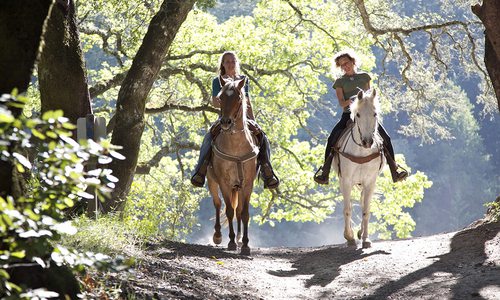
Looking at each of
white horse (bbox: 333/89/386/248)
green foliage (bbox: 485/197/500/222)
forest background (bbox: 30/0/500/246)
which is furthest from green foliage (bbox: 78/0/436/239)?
green foliage (bbox: 485/197/500/222)

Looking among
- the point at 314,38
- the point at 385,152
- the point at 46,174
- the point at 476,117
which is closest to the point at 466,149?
the point at 476,117

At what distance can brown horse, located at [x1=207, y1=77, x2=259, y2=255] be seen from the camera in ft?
32.5

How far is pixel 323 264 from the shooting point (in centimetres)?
1063

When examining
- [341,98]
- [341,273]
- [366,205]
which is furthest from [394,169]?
[341,273]

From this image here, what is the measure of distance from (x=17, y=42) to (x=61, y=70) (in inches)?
231

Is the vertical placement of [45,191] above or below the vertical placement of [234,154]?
below

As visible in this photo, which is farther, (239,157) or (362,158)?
(362,158)

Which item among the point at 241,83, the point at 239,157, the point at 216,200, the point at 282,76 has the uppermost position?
the point at 282,76

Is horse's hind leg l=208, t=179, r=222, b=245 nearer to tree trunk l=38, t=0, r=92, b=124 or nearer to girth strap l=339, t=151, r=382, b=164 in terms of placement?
girth strap l=339, t=151, r=382, b=164

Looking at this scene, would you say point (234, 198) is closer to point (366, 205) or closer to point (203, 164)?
point (203, 164)

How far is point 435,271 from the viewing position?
8.12 m

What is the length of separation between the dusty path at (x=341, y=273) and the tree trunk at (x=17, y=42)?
6.50 ft

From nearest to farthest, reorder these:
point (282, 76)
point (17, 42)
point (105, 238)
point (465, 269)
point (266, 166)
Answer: point (17, 42) → point (105, 238) → point (465, 269) → point (266, 166) → point (282, 76)

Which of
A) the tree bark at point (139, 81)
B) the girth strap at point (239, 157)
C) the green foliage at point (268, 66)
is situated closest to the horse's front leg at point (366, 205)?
the girth strap at point (239, 157)
